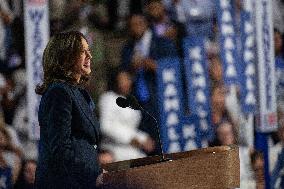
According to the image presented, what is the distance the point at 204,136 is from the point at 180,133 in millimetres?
228

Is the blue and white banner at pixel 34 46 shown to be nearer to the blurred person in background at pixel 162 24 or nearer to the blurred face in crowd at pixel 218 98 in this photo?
the blurred person in background at pixel 162 24

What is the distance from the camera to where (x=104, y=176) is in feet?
7.00

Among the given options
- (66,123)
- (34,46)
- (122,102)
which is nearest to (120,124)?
(34,46)

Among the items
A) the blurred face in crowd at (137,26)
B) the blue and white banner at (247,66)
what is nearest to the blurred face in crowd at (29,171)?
the blurred face in crowd at (137,26)

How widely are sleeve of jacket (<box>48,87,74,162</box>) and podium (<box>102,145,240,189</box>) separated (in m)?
0.21

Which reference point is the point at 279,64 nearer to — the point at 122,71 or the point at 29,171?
the point at 122,71

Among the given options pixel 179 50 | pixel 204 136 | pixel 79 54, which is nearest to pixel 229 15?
pixel 179 50

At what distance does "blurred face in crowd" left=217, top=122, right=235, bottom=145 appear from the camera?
4988mm

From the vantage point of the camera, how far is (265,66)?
5.27 metres

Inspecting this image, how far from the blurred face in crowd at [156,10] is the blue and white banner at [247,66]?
0.79 m

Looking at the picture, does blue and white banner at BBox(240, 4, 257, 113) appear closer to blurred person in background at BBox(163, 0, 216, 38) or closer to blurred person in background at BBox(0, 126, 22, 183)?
blurred person in background at BBox(163, 0, 216, 38)

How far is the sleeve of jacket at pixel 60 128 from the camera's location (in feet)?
7.32

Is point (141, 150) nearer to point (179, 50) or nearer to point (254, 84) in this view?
point (179, 50)

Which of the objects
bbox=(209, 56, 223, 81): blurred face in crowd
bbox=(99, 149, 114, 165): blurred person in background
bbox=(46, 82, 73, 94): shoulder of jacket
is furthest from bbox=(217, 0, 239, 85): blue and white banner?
bbox=(46, 82, 73, 94): shoulder of jacket
